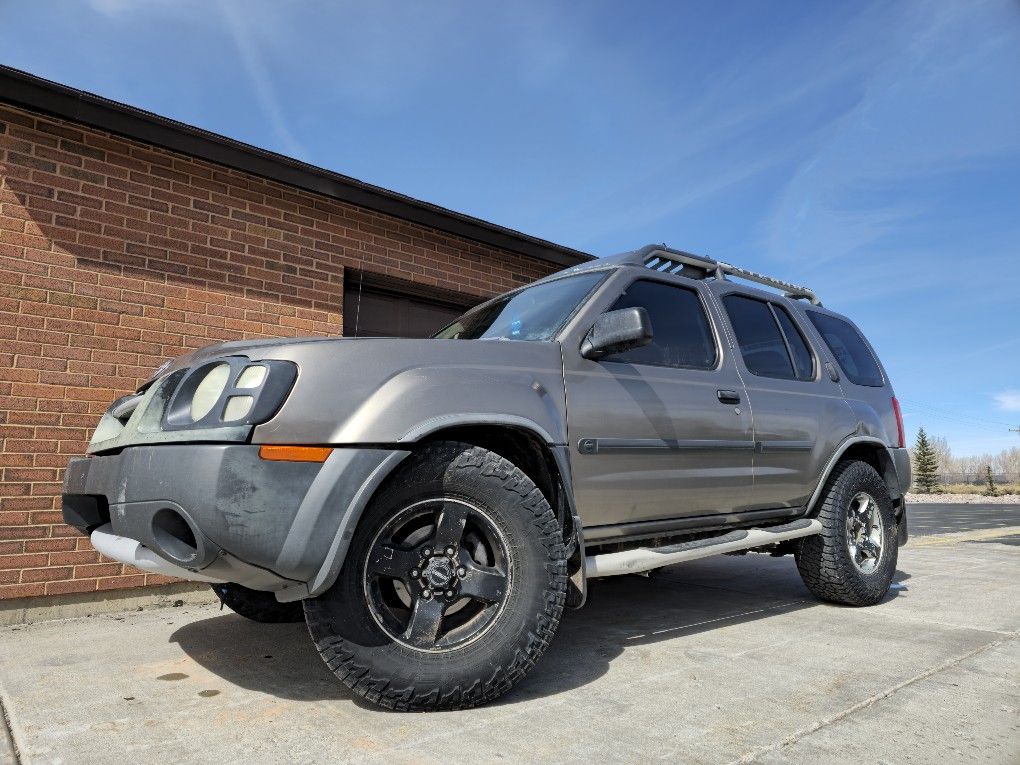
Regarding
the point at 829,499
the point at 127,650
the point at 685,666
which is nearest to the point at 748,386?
the point at 829,499

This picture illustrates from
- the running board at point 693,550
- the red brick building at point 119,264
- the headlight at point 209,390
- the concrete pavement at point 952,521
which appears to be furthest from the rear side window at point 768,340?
the concrete pavement at point 952,521

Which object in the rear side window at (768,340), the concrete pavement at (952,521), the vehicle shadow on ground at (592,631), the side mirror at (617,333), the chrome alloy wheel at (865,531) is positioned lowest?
the concrete pavement at (952,521)

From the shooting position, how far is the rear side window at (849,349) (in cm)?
475

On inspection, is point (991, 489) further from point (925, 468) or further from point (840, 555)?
point (840, 555)

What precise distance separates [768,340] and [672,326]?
0.94 m

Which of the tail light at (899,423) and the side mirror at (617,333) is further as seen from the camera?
the tail light at (899,423)

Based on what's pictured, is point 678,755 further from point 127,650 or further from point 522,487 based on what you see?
point 127,650

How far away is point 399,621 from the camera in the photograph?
2422 mm

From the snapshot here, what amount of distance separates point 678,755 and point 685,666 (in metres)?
0.99

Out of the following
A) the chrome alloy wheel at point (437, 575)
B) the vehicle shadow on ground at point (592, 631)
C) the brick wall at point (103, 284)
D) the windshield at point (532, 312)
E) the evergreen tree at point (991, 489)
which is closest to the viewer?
the chrome alloy wheel at point (437, 575)

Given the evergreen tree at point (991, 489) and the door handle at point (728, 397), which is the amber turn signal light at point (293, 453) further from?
the evergreen tree at point (991, 489)

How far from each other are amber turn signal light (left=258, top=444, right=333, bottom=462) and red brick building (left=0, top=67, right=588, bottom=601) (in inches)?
113

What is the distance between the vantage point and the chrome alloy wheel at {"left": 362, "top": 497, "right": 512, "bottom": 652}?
237 centimetres

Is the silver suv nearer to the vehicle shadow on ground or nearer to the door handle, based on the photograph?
the door handle
